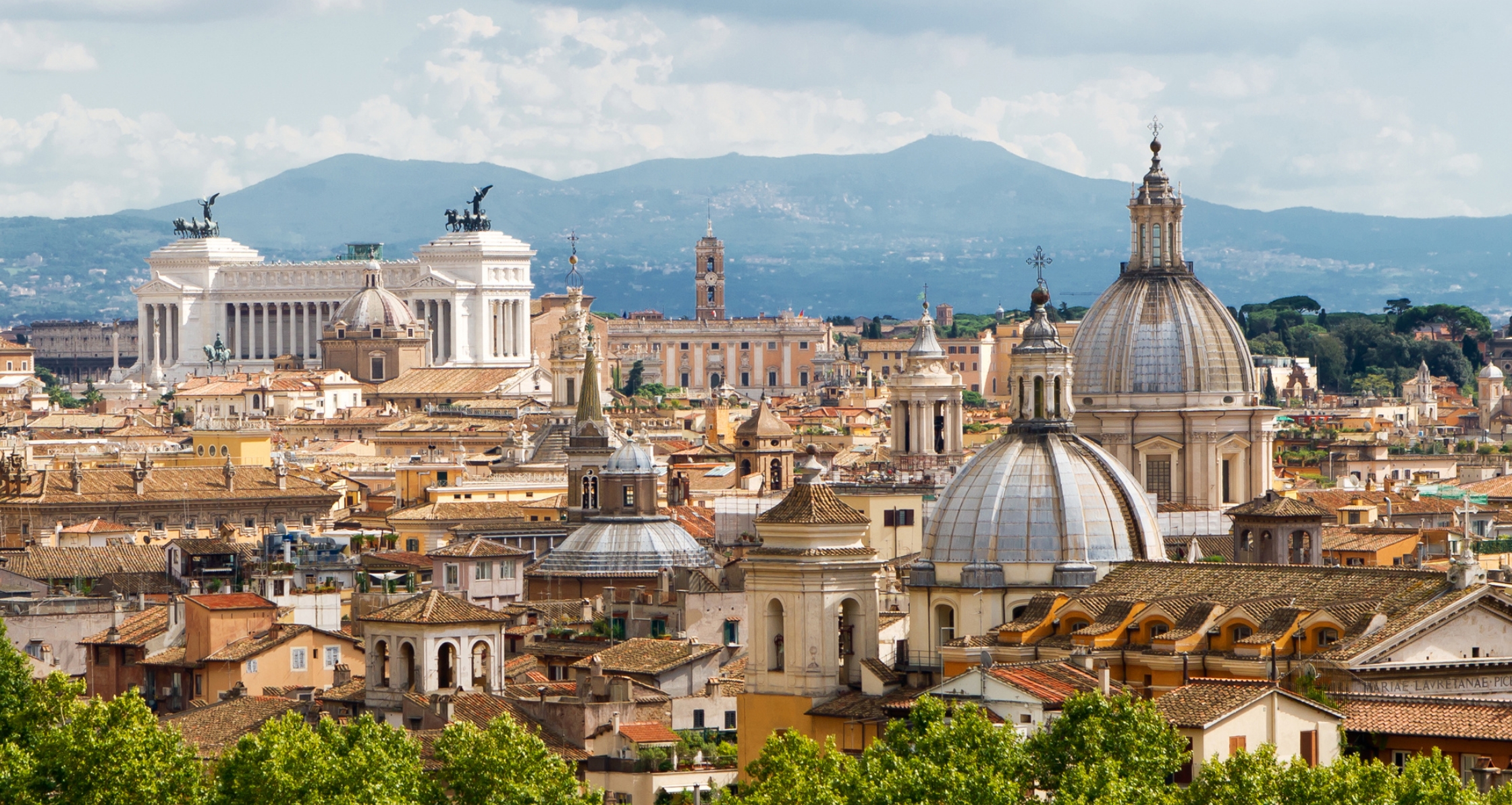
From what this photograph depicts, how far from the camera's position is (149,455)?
9706 centimetres

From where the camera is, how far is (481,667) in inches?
1655


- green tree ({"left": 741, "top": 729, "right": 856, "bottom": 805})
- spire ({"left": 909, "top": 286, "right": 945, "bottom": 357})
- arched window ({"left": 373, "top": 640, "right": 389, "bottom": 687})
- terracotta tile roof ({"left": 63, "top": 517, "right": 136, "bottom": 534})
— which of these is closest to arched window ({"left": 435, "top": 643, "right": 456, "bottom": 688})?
arched window ({"left": 373, "top": 640, "right": 389, "bottom": 687})

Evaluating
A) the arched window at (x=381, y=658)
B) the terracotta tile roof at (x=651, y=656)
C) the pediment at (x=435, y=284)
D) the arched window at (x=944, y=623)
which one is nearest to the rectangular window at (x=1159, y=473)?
the terracotta tile roof at (x=651, y=656)

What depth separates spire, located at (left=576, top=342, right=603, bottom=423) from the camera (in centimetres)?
7181

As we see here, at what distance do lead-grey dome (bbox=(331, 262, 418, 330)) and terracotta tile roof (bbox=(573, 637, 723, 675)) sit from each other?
10409 centimetres

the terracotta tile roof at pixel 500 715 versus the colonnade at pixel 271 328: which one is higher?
the colonnade at pixel 271 328

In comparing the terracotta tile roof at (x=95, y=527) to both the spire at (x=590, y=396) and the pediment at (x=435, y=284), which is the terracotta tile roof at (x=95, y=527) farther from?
the pediment at (x=435, y=284)

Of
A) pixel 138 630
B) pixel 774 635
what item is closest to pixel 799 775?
pixel 774 635

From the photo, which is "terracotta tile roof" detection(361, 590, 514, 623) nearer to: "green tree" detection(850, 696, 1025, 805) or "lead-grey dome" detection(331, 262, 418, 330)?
"green tree" detection(850, 696, 1025, 805)

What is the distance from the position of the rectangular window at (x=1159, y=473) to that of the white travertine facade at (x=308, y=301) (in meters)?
104

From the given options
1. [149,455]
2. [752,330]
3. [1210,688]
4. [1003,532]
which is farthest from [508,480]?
[752,330]

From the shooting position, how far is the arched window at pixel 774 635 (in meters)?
37.2

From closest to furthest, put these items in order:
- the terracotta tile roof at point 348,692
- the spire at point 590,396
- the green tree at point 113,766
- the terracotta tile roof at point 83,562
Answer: the green tree at point 113,766 → the terracotta tile roof at point 348,692 → the terracotta tile roof at point 83,562 → the spire at point 590,396

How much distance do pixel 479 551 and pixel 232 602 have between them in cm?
875
